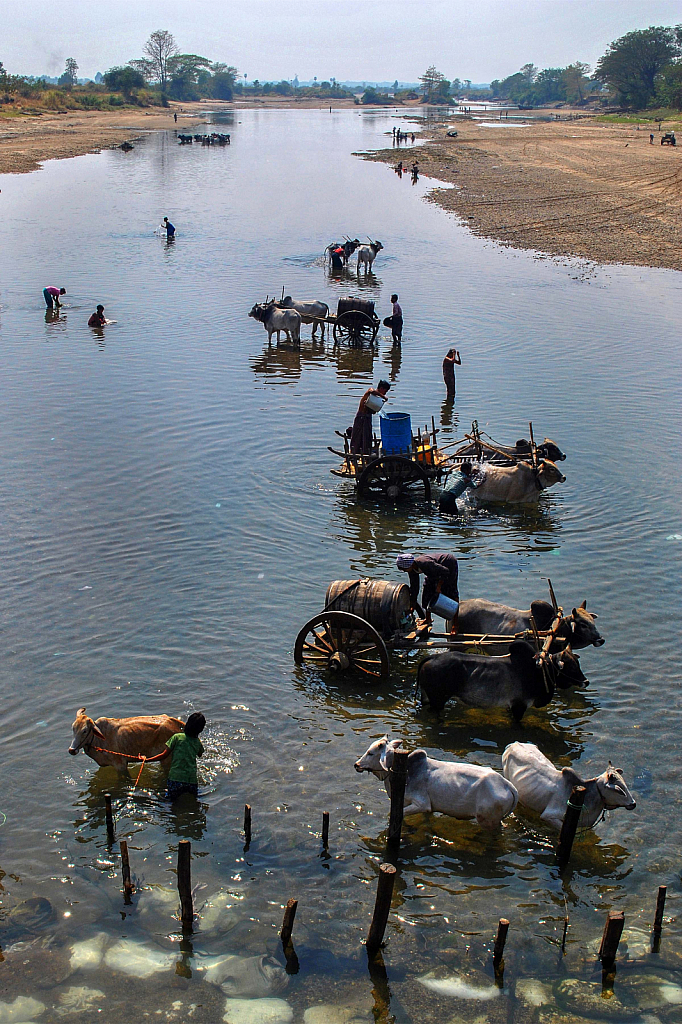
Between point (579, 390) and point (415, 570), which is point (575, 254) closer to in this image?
point (579, 390)

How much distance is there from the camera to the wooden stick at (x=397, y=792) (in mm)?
8070

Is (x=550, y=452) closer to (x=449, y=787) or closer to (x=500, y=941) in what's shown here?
(x=449, y=787)

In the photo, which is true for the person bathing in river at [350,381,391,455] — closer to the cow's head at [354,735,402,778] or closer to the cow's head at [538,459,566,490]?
the cow's head at [538,459,566,490]

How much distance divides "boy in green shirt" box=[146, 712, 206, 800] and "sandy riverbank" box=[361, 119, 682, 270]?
3272cm

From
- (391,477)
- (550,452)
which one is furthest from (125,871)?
(550,452)

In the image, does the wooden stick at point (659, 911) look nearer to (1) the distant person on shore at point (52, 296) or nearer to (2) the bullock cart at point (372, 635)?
(2) the bullock cart at point (372, 635)

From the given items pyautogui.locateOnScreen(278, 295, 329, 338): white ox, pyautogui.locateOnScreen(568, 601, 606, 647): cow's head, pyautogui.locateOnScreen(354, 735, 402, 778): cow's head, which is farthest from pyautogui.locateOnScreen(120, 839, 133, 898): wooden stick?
pyautogui.locateOnScreen(278, 295, 329, 338): white ox

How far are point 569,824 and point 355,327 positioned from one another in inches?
760

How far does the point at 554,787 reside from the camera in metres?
8.48

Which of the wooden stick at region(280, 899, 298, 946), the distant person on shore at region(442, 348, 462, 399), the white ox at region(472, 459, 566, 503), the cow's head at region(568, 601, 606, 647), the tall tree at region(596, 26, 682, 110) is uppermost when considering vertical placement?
the tall tree at region(596, 26, 682, 110)

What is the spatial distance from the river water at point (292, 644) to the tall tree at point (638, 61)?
10289 cm

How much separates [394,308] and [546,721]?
16.6 meters

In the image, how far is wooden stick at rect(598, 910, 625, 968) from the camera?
686 cm

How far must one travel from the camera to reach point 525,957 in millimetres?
7320
